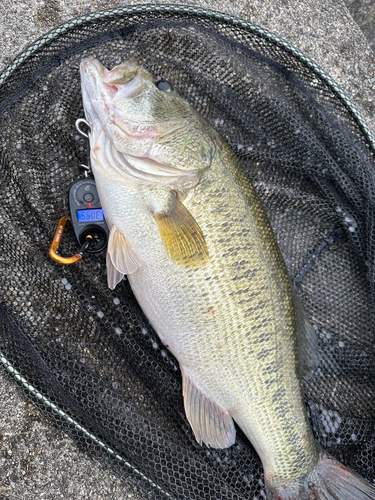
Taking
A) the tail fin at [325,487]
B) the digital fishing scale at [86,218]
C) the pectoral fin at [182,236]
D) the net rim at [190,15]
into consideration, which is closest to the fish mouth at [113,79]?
the digital fishing scale at [86,218]

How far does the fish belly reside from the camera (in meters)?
1.79

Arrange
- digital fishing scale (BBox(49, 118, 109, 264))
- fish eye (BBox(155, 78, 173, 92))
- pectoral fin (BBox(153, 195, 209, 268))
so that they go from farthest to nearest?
digital fishing scale (BBox(49, 118, 109, 264)) → fish eye (BBox(155, 78, 173, 92)) → pectoral fin (BBox(153, 195, 209, 268))

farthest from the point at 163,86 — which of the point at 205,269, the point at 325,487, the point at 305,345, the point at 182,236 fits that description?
the point at 325,487

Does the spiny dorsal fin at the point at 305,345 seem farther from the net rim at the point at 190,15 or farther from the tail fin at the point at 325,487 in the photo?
the net rim at the point at 190,15

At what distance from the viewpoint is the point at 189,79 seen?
2.23m

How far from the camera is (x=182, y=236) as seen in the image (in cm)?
173

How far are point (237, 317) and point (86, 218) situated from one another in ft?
2.79

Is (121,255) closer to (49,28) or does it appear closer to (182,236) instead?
(182,236)

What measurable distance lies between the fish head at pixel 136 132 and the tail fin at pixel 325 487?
1457mm

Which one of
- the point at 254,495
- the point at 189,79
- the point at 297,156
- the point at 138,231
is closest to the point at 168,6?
the point at 189,79

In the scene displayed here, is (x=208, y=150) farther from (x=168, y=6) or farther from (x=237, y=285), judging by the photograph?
(x=168, y=6)

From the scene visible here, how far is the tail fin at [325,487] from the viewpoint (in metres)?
1.94

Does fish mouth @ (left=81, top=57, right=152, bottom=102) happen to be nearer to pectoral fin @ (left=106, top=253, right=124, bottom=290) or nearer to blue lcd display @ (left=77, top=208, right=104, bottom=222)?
blue lcd display @ (left=77, top=208, right=104, bottom=222)

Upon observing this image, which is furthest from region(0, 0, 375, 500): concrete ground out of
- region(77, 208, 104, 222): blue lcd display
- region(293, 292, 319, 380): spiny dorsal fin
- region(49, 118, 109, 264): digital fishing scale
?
region(293, 292, 319, 380): spiny dorsal fin
